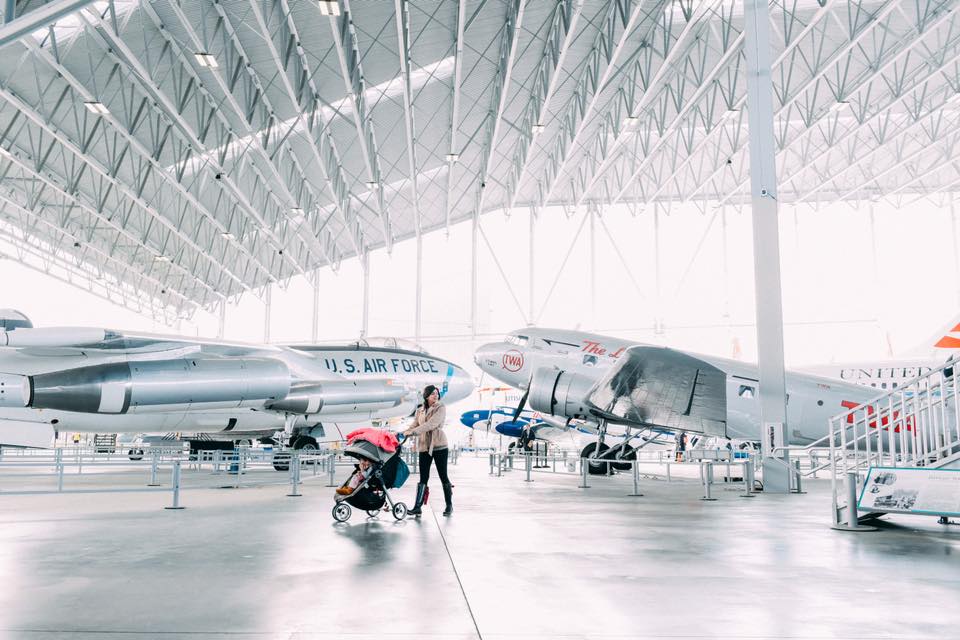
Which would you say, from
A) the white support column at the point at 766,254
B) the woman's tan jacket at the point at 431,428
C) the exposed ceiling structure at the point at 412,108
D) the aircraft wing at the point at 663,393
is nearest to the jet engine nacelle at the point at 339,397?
the aircraft wing at the point at 663,393

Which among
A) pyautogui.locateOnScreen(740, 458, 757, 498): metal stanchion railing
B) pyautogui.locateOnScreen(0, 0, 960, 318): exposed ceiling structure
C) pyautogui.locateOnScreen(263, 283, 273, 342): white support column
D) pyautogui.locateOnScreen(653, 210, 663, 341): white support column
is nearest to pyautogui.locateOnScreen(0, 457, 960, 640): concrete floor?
pyautogui.locateOnScreen(740, 458, 757, 498): metal stanchion railing

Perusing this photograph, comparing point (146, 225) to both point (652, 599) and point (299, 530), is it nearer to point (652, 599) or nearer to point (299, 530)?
point (299, 530)

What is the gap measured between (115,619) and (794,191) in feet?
121

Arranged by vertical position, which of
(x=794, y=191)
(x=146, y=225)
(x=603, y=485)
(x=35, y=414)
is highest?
(x=794, y=191)

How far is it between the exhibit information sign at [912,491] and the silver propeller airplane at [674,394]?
6.86m

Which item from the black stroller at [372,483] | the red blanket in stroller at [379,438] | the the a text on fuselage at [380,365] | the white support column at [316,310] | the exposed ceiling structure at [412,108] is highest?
the exposed ceiling structure at [412,108]

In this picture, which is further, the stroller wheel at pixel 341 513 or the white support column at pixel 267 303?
the white support column at pixel 267 303

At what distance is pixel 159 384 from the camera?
1278 cm

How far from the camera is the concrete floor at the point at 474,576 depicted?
3311mm

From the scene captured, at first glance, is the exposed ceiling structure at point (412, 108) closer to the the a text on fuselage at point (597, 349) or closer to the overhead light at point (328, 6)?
the overhead light at point (328, 6)

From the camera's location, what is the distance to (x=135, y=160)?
985 inches

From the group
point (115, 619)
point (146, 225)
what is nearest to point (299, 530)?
point (115, 619)

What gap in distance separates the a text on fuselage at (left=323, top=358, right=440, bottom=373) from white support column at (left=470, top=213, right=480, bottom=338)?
49.3 feet

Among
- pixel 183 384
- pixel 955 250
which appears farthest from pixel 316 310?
pixel 955 250
